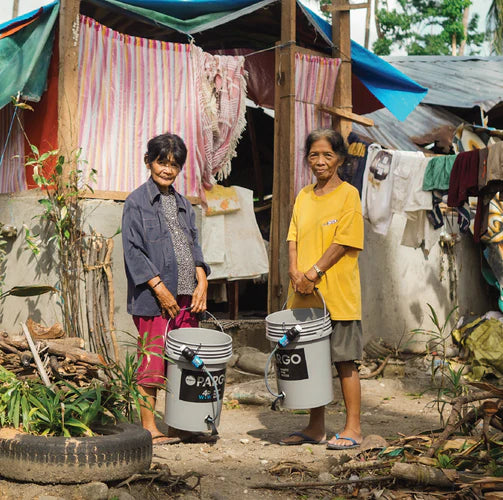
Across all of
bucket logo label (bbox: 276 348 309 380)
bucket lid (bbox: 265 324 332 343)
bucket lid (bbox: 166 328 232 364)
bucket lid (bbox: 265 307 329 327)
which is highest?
bucket lid (bbox: 265 307 329 327)

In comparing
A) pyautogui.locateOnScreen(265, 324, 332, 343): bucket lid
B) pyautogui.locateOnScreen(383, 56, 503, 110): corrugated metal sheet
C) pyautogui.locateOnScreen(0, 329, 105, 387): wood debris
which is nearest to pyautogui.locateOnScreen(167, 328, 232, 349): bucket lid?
pyautogui.locateOnScreen(265, 324, 332, 343): bucket lid

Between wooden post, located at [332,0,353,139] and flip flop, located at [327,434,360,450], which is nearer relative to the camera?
flip flop, located at [327,434,360,450]

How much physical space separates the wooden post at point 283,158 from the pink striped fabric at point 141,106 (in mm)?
423

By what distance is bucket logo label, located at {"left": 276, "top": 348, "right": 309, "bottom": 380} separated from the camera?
4.60 m

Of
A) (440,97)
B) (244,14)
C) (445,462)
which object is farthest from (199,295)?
(440,97)

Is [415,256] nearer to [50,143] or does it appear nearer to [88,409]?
[50,143]

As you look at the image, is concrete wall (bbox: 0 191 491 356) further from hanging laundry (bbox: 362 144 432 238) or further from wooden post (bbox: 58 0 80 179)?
hanging laundry (bbox: 362 144 432 238)

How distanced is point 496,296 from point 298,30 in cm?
479

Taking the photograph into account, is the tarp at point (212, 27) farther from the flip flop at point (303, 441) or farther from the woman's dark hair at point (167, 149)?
the flip flop at point (303, 441)

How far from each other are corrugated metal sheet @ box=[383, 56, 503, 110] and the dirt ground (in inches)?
205

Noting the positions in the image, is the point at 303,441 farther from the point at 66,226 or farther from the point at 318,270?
the point at 66,226

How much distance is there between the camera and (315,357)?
4.61 metres

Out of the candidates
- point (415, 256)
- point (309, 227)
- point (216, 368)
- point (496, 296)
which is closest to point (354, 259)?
point (309, 227)

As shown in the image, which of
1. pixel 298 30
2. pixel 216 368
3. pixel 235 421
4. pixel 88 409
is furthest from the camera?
pixel 298 30
